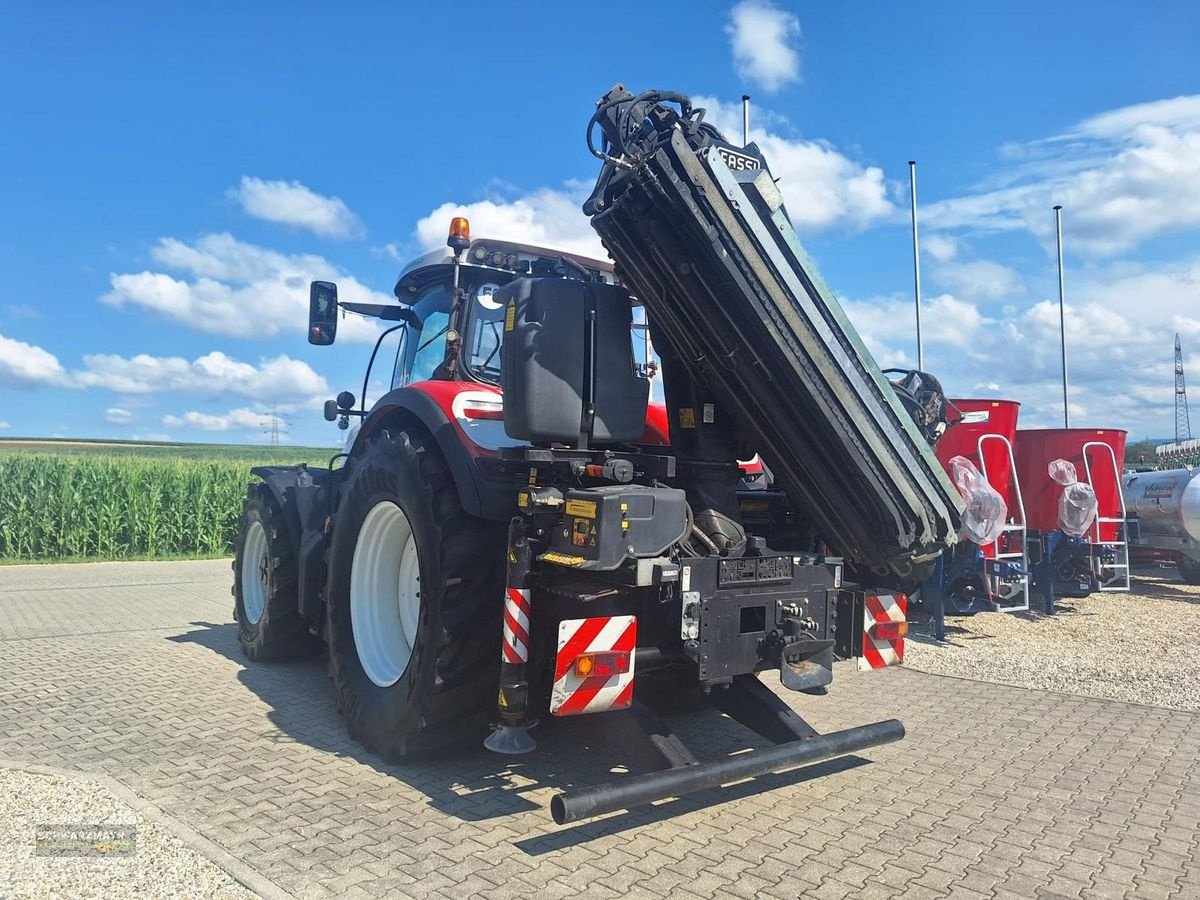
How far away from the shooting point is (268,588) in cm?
648

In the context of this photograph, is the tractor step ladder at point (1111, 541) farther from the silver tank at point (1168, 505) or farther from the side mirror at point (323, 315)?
the side mirror at point (323, 315)

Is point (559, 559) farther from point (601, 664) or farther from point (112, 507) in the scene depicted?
point (112, 507)

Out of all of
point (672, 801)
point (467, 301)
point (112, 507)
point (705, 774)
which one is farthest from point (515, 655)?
point (112, 507)

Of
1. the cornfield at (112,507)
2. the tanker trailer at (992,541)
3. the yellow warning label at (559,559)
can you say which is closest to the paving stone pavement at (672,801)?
the yellow warning label at (559,559)

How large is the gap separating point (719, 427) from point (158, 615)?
25.0 feet

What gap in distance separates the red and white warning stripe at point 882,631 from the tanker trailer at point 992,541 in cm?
417

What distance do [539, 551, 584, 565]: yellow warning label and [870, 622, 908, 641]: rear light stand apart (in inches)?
69.9

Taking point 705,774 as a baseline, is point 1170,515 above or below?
above

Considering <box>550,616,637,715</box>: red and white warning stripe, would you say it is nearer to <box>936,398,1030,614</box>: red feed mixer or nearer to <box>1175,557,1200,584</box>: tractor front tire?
<box>936,398,1030,614</box>: red feed mixer

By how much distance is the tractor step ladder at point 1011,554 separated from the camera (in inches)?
331

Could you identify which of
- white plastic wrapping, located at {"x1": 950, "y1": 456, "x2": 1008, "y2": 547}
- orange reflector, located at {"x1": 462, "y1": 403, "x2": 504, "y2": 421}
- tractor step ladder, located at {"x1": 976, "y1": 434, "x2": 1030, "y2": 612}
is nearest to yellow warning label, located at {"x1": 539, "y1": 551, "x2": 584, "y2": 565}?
A: orange reflector, located at {"x1": 462, "y1": 403, "x2": 504, "y2": 421}

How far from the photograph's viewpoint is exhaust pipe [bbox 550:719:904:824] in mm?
3178

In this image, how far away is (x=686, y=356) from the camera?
4.21 m

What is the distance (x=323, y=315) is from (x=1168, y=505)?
12810 mm
